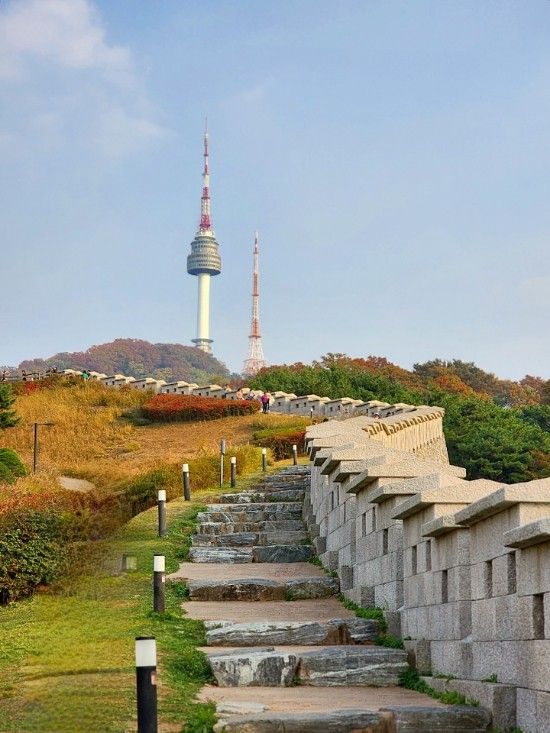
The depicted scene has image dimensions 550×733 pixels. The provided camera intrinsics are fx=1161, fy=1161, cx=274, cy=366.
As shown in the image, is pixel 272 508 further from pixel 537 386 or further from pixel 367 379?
pixel 537 386

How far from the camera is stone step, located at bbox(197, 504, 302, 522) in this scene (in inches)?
774

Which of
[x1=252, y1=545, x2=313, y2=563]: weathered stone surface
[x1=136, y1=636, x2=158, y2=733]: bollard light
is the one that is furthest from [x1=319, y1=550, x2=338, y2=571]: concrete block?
[x1=136, y1=636, x2=158, y2=733]: bollard light

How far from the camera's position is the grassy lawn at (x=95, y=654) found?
7832mm

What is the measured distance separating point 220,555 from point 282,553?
0.95 m

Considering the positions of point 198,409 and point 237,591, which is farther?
point 198,409

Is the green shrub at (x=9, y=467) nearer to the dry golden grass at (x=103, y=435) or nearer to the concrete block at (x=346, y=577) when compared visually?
the dry golden grass at (x=103, y=435)

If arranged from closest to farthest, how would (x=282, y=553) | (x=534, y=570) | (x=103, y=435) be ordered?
(x=534, y=570)
(x=282, y=553)
(x=103, y=435)

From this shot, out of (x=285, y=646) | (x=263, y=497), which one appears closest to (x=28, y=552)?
(x=285, y=646)

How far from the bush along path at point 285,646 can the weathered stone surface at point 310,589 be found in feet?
0.04

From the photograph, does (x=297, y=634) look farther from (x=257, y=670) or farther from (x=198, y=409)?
(x=198, y=409)

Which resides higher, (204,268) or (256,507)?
(204,268)

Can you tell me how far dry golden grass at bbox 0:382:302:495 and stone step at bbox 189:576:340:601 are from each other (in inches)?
611

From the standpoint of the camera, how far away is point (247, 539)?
724 inches

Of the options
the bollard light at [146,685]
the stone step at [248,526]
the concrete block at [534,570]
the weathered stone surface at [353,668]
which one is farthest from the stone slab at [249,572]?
the bollard light at [146,685]
